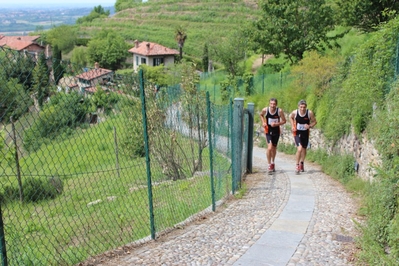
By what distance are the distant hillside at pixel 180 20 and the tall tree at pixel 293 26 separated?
116 feet

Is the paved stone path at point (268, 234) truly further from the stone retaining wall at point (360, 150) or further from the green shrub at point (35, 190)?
the green shrub at point (35, 190)

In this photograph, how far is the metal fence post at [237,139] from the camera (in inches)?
374

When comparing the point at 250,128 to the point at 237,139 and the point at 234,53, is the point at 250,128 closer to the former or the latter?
the point at 237,139

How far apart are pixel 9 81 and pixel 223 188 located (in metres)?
5.80

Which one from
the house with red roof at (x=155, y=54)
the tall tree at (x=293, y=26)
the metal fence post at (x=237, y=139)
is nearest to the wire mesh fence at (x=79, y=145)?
the metal fence post at (x=237, y=139)

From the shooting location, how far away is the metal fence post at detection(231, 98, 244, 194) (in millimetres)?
9492

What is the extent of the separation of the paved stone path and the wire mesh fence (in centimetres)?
39

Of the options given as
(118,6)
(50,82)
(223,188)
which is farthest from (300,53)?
(118,6)

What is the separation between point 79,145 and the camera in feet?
17.1

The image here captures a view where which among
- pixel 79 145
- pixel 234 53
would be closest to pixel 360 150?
pixel 79 145

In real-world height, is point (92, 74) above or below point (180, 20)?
below

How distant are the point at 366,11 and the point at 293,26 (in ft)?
17.1

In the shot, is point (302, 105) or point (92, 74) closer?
point (92, 74)

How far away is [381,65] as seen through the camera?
9555 millimetres
